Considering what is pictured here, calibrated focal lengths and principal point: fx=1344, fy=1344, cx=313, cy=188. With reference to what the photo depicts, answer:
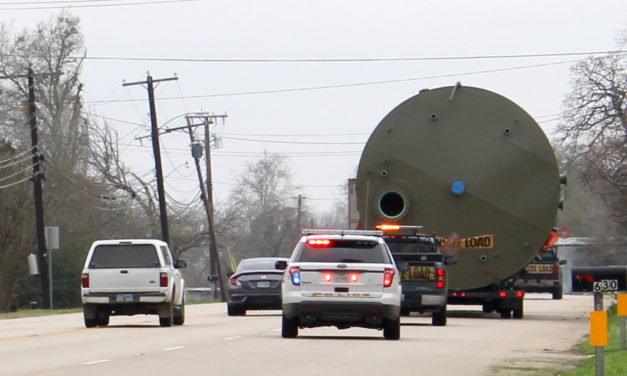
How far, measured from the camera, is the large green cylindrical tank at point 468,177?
29141mm

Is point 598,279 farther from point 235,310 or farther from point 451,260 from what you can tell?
point 235,310

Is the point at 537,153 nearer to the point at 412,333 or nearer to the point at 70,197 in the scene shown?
the point at 412,333

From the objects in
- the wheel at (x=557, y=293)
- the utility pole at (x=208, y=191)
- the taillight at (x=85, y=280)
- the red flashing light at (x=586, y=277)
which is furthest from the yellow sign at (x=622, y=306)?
the utility pole at (x=208, y=191)

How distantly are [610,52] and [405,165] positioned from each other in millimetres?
39549

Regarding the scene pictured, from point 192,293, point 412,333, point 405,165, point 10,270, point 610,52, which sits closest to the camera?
point 412,333

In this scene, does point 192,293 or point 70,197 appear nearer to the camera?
point 70,197

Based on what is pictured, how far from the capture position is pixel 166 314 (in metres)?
26.4

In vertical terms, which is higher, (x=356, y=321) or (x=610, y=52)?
(x=610, y=52)

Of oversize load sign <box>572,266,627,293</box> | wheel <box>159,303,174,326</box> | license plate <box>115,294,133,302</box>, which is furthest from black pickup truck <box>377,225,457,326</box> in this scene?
oversize load sign <box>572,266,627,293</box>

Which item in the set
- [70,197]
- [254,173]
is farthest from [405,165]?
[254,173]

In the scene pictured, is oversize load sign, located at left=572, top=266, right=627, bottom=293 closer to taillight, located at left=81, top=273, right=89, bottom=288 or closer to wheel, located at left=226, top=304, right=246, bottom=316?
taillight, located at left=81, top=273, right=89, bottom=288

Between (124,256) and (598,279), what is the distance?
14.2 metres

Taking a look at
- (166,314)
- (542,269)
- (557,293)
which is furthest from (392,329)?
(557,293)

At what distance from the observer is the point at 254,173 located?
416ft
